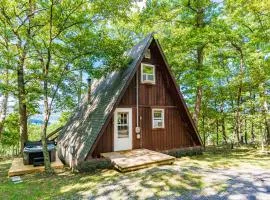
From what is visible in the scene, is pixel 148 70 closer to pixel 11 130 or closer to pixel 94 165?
pixel 94 165

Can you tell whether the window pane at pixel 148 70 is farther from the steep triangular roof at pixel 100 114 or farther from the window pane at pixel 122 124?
the window pane at pixel 122 124

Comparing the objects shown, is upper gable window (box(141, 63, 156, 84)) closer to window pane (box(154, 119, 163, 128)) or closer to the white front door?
the white front door

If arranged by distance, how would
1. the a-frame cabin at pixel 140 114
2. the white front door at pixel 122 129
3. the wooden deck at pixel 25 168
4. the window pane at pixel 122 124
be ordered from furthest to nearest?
1. the window pane at pixel 122 124
2. the white front door at pixel 122 129
3. the a-frame cabin at pixel 140 114
4. the wooden deck at pixel 25 168

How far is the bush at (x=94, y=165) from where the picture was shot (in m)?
9.27

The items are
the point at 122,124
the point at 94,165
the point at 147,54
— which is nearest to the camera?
the point at 94,165

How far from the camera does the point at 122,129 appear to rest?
11.2m

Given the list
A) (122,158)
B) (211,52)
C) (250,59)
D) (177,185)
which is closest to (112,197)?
(177,185)

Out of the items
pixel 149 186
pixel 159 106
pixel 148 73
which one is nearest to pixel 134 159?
pixel 149 186

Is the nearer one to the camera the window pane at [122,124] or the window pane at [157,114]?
the window pane at [122,124]

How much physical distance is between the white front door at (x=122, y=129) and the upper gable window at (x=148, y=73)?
1.94 m

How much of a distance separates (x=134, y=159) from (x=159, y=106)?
13.1ft

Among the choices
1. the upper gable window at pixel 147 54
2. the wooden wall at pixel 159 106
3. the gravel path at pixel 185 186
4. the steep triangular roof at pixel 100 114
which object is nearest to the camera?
the gravel path at pixel 185 186

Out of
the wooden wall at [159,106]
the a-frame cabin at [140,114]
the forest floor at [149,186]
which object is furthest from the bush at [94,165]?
the wooden wall at [159,106]

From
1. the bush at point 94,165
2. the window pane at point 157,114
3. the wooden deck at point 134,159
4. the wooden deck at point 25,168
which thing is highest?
the window pane at point 157,114
